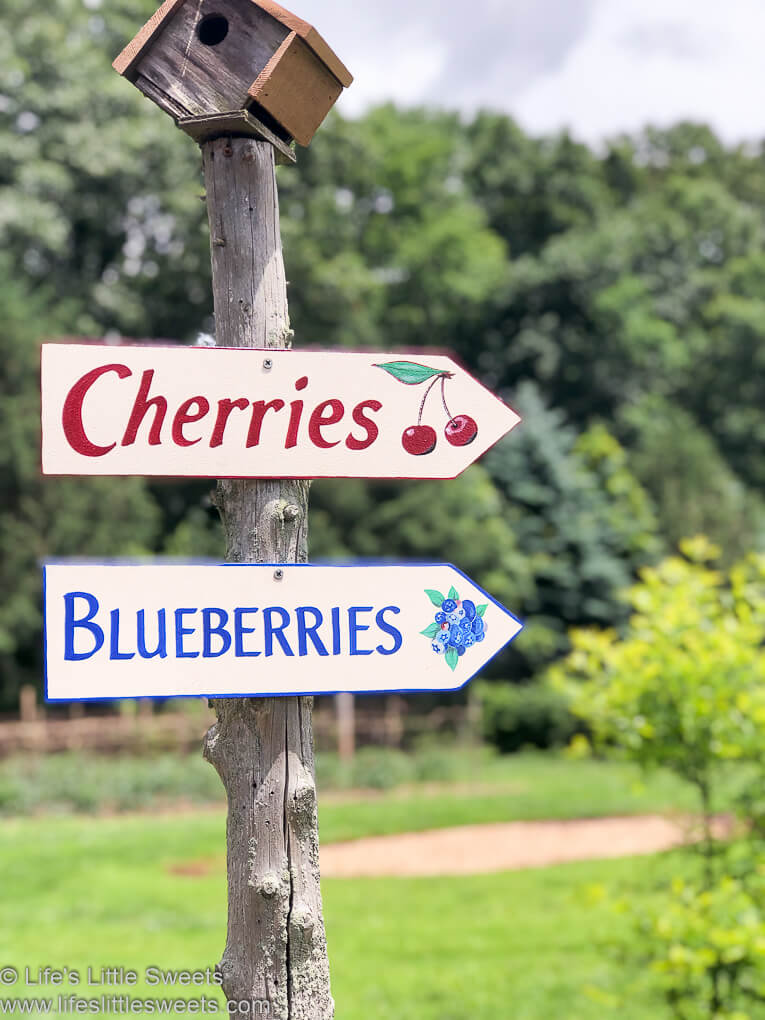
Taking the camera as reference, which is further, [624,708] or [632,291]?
[632,291]

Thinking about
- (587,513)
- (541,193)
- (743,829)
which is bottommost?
(743,829)

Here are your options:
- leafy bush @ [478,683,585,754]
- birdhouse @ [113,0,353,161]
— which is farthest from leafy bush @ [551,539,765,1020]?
leafy bush @ [478,683,585,754]

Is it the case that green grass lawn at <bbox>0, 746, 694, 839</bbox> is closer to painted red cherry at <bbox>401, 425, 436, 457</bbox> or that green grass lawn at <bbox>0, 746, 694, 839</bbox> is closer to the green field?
the green field

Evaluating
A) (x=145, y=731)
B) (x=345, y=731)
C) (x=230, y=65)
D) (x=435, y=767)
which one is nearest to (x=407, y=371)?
Result: (x=230, y=65)

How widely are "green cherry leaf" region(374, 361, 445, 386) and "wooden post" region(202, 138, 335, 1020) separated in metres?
0.27

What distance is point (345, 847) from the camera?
12.5 m

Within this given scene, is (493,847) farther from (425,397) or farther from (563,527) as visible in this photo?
(563,527)

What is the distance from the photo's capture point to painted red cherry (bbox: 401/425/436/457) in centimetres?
262

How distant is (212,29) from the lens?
273 centimetres

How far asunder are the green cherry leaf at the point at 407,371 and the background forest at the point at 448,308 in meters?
14.5

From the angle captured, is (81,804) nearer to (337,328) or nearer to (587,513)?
(337,328)

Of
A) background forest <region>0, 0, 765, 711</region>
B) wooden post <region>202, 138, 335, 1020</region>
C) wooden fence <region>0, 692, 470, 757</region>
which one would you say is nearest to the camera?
wooden post <region>202, 138, 335, 1020</region>

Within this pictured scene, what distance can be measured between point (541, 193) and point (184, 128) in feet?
109

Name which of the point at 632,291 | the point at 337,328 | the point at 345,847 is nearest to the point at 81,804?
the point at 345,847
